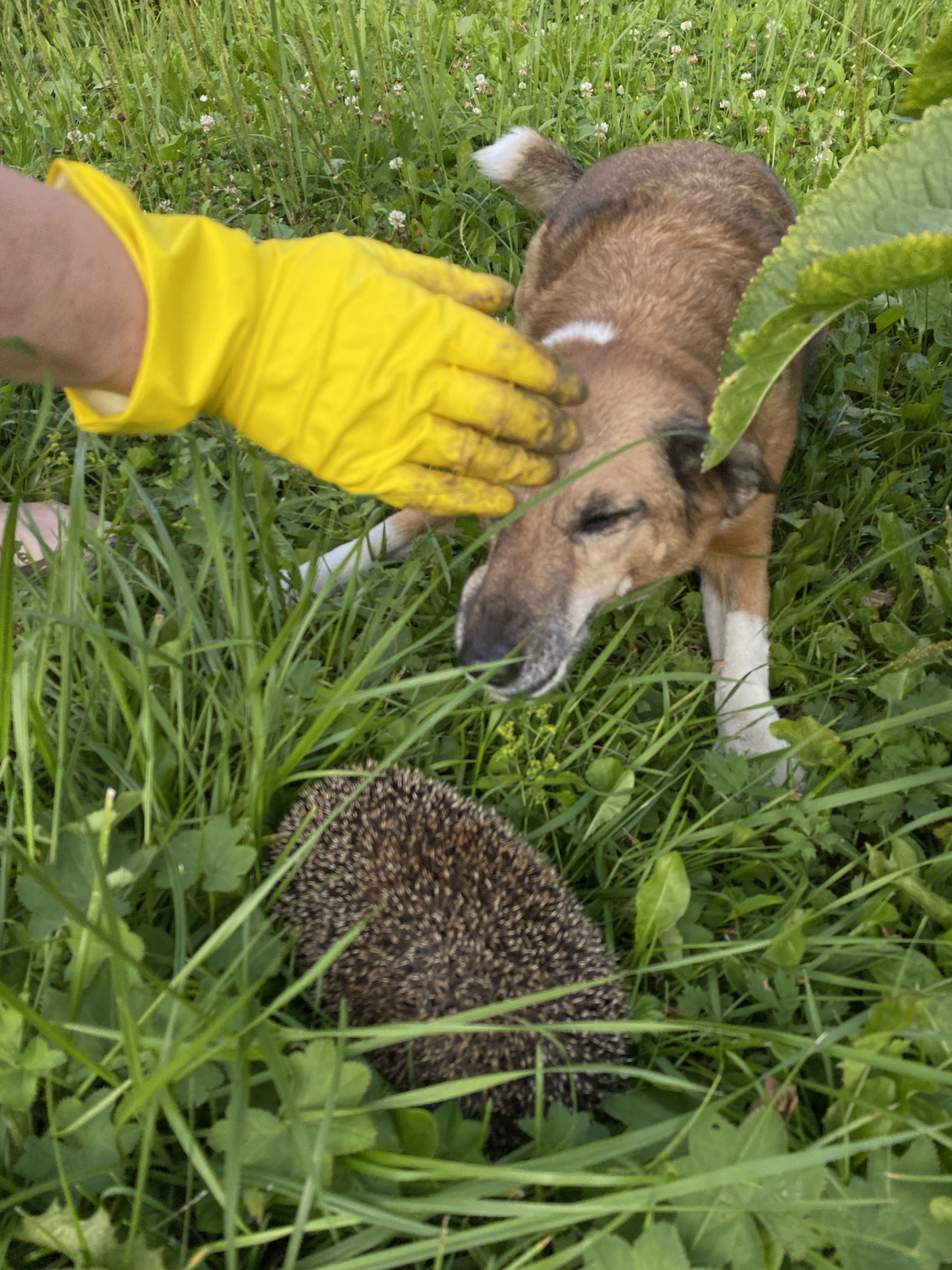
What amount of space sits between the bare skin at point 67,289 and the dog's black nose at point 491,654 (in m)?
1.03

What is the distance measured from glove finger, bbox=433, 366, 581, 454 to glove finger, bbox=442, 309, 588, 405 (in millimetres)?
24

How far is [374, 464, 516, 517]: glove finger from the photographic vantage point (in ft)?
6.75

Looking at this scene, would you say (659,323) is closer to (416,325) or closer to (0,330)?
(416,325)

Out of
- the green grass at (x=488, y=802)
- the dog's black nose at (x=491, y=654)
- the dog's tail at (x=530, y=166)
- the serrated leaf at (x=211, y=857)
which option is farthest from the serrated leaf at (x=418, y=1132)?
the dog's tail at (x=530, y=166)

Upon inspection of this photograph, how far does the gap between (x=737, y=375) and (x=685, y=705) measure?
4.68 feet

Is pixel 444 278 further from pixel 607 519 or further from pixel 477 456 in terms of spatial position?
pixel 607 519

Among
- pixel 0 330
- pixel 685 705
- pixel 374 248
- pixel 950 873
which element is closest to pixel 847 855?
pixel 950 873

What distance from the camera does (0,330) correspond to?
165 cm

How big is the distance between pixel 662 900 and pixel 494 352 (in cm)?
131

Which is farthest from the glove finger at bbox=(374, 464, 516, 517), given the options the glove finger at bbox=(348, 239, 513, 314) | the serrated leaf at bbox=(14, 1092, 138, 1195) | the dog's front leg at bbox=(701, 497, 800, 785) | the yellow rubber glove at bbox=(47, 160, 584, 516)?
the serrated leaf at bbox=(14, 1092, 138, 1195)

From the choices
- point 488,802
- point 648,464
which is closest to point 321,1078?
point 488,802

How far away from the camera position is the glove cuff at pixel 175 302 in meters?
1.76

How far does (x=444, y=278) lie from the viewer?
2.16 m

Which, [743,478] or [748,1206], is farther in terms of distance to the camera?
[743,478]
